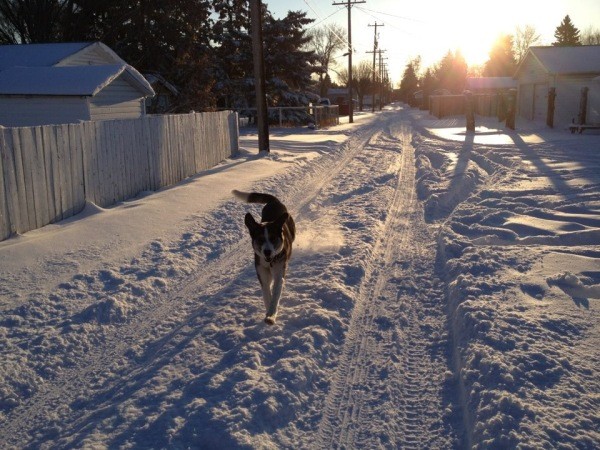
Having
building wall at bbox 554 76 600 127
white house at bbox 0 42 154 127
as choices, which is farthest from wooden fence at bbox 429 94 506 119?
white house at bbox 0 42 154 127

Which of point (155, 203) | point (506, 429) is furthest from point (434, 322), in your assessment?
point (155, 203)

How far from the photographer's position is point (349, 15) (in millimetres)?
49344

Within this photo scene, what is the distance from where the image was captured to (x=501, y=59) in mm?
94562

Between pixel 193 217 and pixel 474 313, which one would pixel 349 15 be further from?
pixel 474 313

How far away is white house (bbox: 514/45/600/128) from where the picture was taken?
31.0m

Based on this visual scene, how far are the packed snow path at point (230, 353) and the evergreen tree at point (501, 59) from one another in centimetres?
9548

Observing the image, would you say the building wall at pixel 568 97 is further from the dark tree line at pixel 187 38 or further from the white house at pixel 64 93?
the white house at pixel 64 93

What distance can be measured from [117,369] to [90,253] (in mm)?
3324

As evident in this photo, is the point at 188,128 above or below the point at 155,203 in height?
above

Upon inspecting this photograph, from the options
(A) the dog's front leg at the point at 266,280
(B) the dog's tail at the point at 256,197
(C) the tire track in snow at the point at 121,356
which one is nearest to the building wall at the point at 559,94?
(B) the dog's tail at the point at 256,197

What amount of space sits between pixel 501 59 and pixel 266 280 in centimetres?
10006

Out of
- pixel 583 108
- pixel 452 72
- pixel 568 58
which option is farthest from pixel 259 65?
pixel 452 72

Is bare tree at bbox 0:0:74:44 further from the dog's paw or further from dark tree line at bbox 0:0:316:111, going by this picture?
the dog's paw

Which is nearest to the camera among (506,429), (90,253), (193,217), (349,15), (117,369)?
(506,429)
